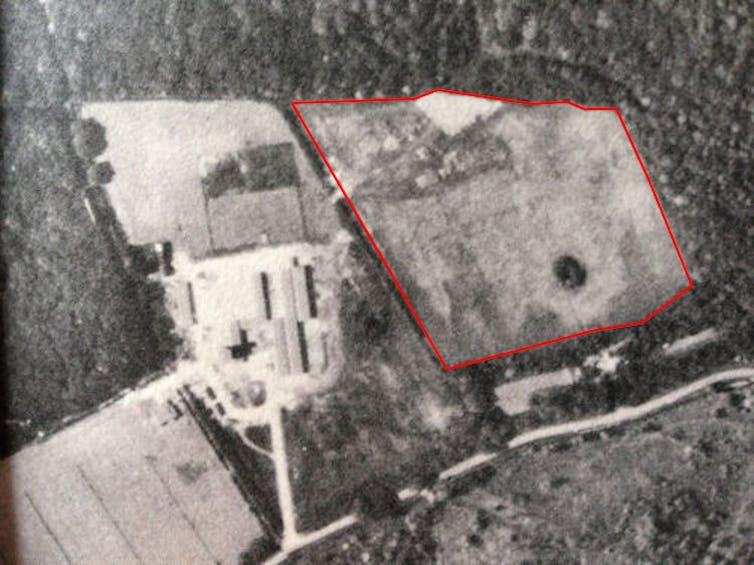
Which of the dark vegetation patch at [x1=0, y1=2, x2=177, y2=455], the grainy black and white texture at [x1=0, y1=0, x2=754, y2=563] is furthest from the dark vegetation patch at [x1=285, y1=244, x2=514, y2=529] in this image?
the dark vegetation patch at [x1=0, y1=2, x2=177, y2=455]

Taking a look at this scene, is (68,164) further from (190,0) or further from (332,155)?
(332,155)

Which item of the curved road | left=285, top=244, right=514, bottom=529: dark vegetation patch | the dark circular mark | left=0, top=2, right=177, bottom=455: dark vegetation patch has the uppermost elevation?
left=0, top=2, right=177, bottom=455: dark vegetation patch

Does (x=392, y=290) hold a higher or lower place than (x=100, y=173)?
lower

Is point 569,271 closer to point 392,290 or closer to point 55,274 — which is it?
point 392,290

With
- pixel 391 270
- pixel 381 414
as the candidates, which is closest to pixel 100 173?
pixel 391 270

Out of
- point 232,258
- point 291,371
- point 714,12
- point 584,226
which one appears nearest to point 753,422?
point 584,226

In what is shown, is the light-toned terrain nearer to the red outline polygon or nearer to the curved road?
the curved road

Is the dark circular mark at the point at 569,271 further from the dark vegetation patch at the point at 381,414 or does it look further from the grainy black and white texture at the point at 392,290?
the dark vegetation patch at the point at 381,414

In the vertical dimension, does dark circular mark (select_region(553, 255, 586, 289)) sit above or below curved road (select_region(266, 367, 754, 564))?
above

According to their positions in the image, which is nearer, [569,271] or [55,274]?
[569,271]

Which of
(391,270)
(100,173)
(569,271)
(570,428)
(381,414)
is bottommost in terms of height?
(570,428)
